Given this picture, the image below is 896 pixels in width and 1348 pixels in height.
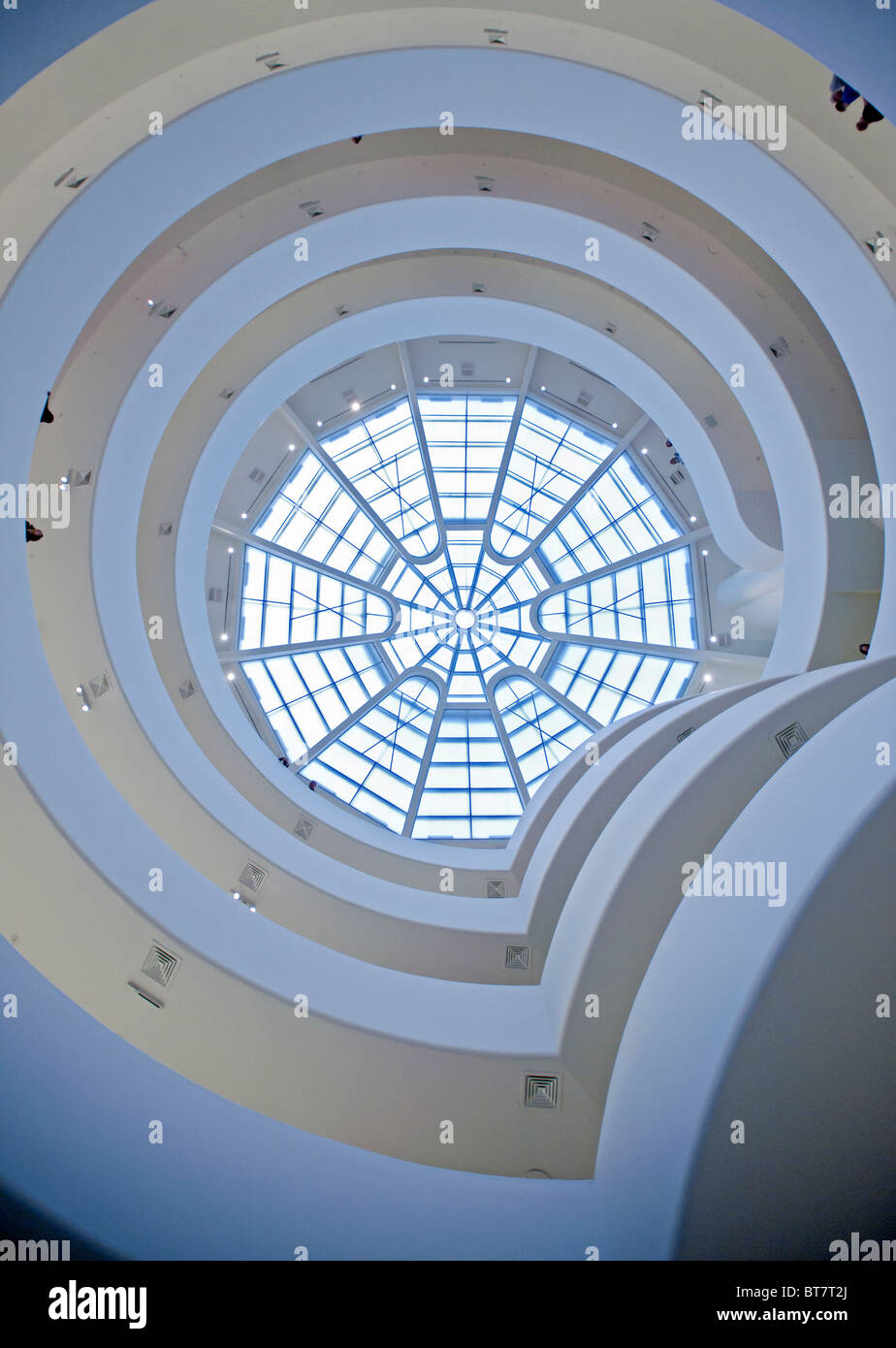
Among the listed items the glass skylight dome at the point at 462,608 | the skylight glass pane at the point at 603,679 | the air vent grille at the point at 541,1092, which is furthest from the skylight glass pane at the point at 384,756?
the air vent grille at the point at 541,1092

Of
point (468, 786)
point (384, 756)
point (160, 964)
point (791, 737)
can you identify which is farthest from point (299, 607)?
point (791, 737)

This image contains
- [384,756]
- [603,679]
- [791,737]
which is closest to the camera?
[791,737]

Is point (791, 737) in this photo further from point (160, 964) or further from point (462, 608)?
point (462, 608)

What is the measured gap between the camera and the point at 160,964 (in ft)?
26.7

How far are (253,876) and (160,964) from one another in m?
3.81

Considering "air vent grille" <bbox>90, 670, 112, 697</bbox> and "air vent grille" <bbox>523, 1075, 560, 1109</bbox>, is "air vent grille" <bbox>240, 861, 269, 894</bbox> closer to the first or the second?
"air vent grille" <bbox>90, 670, 112, 697</bbox>

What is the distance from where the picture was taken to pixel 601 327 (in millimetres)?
12508

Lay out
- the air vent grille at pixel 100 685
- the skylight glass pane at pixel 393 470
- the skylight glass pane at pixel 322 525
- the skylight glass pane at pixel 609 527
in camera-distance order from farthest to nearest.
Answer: the skylight glass pane at pixel 609 527
the skylight glass pane at pixel 393 470
the skylight glass pane at pixel 322 525
the air vent grille at pixel 100 685

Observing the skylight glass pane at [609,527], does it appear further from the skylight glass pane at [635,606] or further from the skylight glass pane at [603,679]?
the skylight glass pane at [603,679]

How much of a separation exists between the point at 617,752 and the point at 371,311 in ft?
25.5

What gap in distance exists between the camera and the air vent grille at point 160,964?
809 centimetres

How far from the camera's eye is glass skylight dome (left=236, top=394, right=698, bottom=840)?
56.4 ft

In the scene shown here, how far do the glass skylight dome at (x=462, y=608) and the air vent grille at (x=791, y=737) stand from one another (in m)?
10.2

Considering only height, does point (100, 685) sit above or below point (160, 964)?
above
